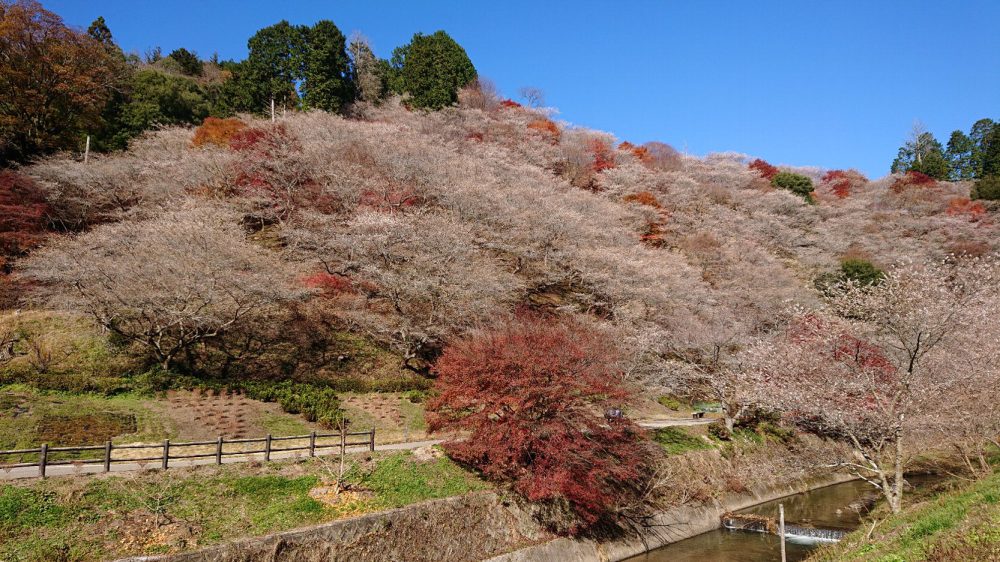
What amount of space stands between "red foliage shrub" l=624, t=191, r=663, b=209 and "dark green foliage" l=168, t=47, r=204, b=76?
54.7 metres

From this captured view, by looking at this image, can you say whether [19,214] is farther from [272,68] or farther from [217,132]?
[272,68]

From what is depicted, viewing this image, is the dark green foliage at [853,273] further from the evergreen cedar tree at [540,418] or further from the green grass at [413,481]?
the green grass at [413,481]

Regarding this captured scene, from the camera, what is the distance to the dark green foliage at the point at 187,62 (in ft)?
208

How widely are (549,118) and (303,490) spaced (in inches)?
2123

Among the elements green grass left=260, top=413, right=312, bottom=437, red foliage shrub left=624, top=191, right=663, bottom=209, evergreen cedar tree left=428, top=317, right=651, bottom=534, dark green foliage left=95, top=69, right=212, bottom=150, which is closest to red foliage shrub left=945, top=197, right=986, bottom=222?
red foliage shrub left=624, top=191, right=663, bottom=209

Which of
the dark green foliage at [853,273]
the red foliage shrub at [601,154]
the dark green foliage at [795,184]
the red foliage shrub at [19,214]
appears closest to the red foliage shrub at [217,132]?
the red foliage shrub at [19,214]

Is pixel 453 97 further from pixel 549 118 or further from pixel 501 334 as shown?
pixel 501 334

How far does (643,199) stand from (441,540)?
39644 millimetres

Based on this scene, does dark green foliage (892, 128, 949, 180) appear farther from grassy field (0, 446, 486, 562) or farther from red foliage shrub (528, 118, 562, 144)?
grassy field (0, 446, 486, 562)

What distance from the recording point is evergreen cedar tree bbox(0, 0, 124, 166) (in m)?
33.8

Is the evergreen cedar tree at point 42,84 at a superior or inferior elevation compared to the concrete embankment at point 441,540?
superior

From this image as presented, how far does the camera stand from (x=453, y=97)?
2126 inches

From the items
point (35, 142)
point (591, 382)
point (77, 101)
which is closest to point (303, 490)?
point (591, 382)

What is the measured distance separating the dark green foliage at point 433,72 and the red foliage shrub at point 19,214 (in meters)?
31.9
